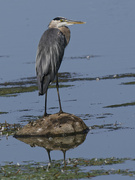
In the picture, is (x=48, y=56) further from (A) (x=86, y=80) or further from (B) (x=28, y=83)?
(B) (x=28, y=83)

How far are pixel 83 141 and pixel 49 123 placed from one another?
3.68ft

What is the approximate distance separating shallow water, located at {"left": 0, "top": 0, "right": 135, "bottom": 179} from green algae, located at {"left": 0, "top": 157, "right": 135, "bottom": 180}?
1.31ft

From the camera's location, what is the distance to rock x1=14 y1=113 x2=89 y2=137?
15.9 meters

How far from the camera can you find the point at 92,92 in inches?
858

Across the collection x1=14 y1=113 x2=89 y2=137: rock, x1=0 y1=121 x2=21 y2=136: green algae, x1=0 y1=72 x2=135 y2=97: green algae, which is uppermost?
x1=14 y1=113 x2=89 y2=137: rock

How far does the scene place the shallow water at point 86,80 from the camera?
14.9 meters

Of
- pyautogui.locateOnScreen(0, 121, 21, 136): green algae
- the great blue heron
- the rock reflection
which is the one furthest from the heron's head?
the rock reflection

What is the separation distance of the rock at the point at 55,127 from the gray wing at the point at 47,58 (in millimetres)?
653

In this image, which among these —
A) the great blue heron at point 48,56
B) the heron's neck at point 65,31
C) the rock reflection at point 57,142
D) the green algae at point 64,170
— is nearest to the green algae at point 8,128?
the rock reflection at point 57,142

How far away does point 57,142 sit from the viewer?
1534cm

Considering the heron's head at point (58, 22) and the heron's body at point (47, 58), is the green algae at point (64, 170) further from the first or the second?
the heron's head at point (58, 22)

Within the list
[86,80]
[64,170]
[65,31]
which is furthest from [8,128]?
[86,80]

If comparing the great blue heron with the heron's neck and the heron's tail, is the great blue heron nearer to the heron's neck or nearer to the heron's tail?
the heron's tail

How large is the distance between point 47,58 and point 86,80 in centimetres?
814
